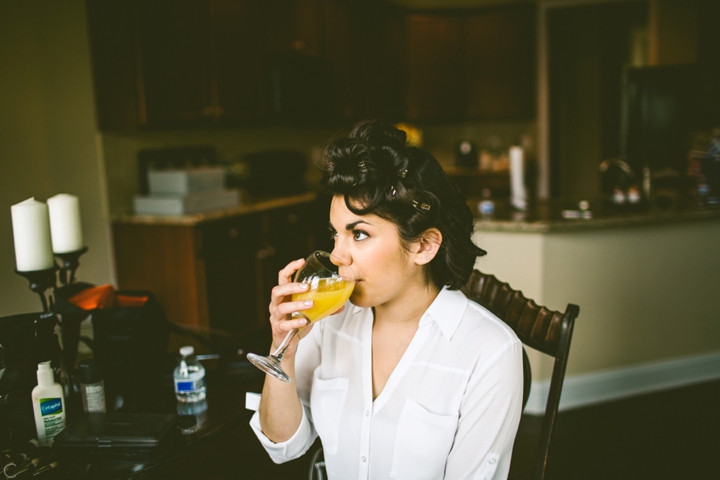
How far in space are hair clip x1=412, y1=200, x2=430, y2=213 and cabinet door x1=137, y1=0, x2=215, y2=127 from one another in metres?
2.61

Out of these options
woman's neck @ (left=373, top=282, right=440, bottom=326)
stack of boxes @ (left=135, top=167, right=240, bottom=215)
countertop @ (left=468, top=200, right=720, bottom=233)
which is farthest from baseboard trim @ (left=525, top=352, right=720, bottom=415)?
stack of boxes @ (left=135, top=167, right=240, bottom=215)

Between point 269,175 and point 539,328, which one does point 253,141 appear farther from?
point 539,328

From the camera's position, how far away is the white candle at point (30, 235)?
54.8 inches

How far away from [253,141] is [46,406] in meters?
3.62

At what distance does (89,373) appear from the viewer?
127cm

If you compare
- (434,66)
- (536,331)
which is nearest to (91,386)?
(536,331)

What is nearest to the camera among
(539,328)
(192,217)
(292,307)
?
(292,307)

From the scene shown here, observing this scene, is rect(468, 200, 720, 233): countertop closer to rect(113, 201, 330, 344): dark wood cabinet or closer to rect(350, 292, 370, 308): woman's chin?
rect(113, 201, 330, 344): dark wood cabinet

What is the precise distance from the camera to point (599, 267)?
2.80 m

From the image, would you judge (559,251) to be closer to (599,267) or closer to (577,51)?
(599,267)

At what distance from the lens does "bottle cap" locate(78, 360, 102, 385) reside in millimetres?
1273

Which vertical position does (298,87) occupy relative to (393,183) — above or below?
above

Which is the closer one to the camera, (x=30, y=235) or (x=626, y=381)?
(x=30, y=235)

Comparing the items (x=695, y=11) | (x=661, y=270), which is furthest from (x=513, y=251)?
(x=695, y=11)
